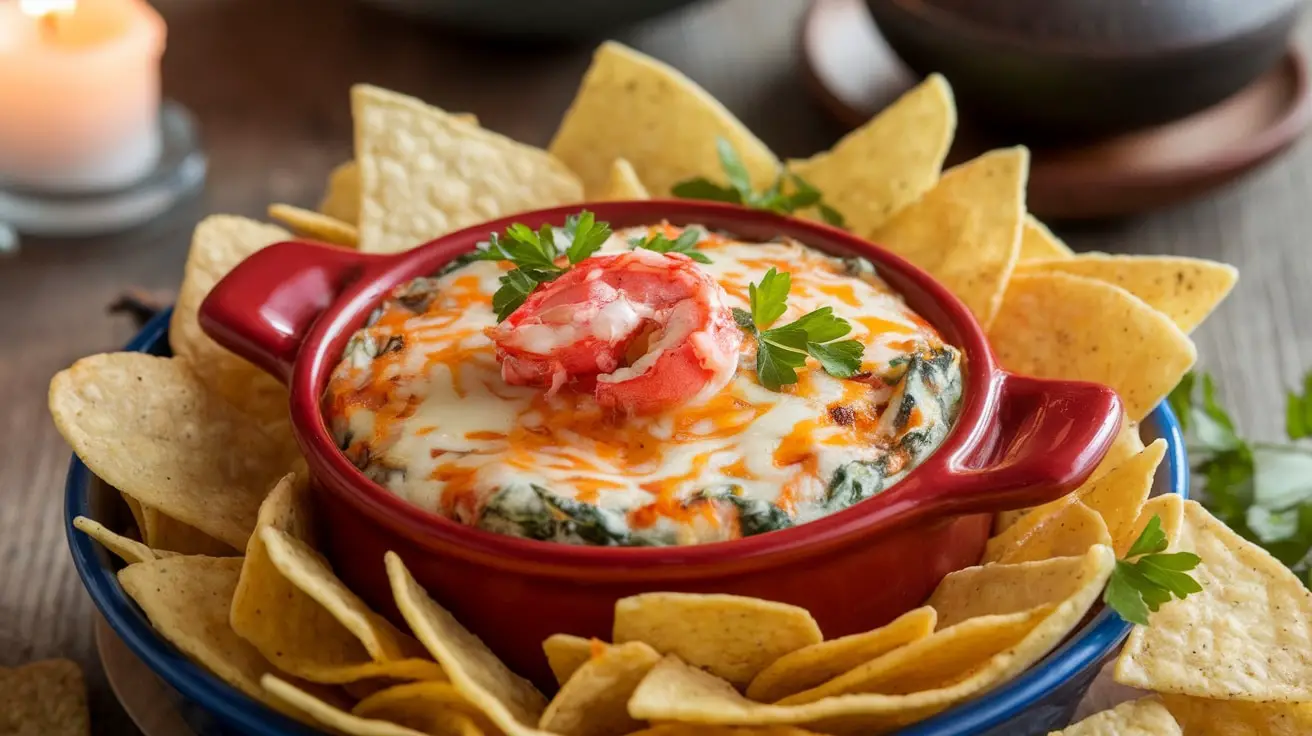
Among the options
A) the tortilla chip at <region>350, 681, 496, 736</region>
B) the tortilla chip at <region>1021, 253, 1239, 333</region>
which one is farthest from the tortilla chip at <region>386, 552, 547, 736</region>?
the tortilla chip at <region>1021, 253, 1239, 333</region>

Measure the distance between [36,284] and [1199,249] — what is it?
8.13 feet

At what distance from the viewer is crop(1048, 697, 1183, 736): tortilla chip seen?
Result: 1.77m

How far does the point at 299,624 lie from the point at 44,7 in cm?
211

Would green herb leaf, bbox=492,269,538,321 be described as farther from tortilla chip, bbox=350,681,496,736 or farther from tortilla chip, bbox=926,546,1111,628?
tortilla chip, bbox=926,546,1111,628

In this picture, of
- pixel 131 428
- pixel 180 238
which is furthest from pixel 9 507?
pixel 180 238

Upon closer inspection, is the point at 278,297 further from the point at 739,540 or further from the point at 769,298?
the point at 739,540

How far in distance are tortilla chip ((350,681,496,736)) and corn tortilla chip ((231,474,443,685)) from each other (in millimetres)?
A: 25

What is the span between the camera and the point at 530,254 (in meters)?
1.99

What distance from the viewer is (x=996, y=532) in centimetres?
208

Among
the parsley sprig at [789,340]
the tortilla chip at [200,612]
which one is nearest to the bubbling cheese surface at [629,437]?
the parsley sprig at [789,340]

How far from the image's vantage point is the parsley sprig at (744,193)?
251 centimetres

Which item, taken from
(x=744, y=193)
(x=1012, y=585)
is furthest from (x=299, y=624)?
(x=744, y=193)

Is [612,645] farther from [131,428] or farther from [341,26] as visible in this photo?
[341,26]

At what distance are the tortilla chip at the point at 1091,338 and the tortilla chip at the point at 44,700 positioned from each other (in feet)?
4.62
